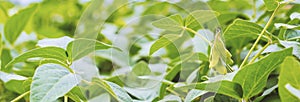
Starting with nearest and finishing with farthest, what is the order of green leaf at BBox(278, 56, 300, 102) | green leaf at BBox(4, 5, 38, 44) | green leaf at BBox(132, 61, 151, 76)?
green leaf at BBox(278, 56, 300, 102)
green leaf at BBox(132, 61, 151, 76)
green leaf at BBox(4, 5, 38, 44)

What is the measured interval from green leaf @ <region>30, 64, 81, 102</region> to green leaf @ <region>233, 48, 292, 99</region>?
17 cm

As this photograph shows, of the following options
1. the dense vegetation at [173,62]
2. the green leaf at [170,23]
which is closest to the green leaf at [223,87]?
the dense vegetation at [173,62]

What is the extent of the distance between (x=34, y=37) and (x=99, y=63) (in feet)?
0.60

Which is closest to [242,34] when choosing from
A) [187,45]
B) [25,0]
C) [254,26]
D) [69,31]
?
[254,26]

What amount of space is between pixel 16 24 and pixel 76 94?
1.41 ft

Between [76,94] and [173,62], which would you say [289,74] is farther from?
[173,62]

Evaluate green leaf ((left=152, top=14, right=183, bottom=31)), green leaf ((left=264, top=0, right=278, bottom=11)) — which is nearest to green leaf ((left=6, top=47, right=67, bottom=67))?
green leaf ((left=152, top=14, right=183, bottom=31))

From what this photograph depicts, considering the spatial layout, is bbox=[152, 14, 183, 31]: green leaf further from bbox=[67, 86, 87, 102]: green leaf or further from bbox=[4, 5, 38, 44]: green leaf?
bbox=[4, 5, 38, 44]: green leaf

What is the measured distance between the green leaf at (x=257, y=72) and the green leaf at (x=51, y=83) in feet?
0.57

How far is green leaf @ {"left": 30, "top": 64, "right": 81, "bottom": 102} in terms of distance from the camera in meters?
0.41

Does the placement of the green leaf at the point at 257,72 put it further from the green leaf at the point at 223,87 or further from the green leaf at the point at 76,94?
the green leaf at the point at 76,94

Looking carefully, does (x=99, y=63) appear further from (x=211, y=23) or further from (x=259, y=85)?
(x=259, y=85)

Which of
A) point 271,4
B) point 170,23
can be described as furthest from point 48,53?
point 271,4

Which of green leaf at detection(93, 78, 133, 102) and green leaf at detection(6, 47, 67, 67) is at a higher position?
green leaf at detection(6, 47, 67, 67)
